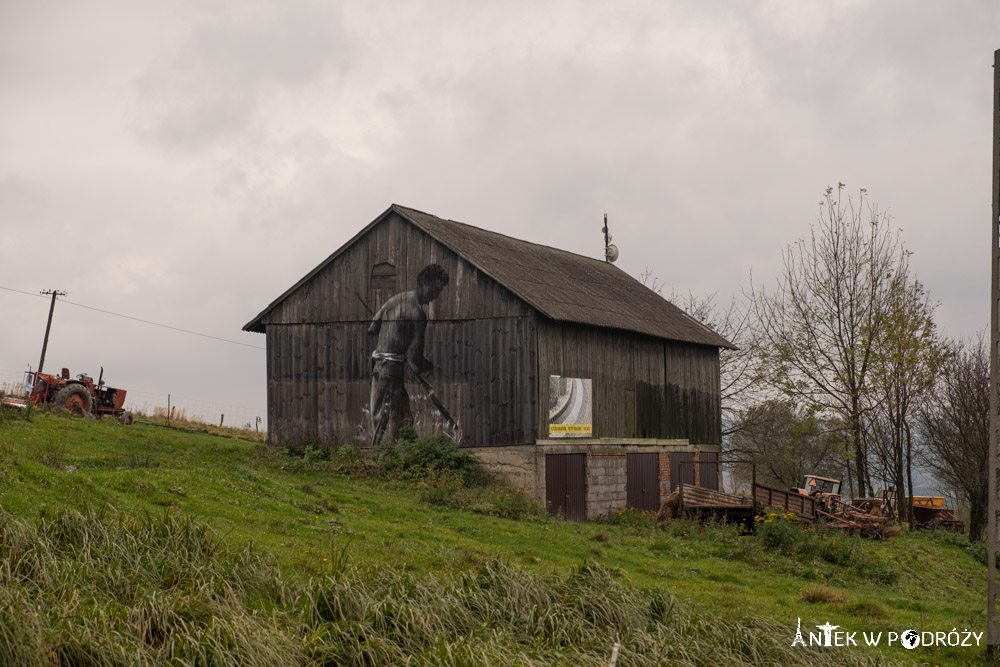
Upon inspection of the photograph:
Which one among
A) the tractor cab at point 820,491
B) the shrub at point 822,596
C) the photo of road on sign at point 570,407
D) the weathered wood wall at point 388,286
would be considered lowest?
the shrub at point 822,596

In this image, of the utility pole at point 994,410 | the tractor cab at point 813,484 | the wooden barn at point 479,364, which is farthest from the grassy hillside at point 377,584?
the tractor cab at point 813,484

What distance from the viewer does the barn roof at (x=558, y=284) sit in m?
29.2

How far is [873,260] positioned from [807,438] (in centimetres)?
2019

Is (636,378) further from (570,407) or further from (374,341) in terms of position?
(374,341)

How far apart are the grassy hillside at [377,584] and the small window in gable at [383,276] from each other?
30.0 feet

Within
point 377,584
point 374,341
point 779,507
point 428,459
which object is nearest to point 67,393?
point 374,341

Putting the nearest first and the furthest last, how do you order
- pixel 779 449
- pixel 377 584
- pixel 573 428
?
pixel 377 584 < pixel 573 428 < pixel 779 449

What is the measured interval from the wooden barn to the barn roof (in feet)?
0.34

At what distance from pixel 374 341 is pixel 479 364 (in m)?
3.82

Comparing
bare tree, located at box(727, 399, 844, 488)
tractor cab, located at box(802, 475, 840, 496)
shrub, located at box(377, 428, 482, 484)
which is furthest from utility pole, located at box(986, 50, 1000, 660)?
bare tree, located at box(727, 399, 844, 488)

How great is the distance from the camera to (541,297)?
28984 mm

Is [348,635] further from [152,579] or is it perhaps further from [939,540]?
[939,540]

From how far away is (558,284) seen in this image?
107 feet

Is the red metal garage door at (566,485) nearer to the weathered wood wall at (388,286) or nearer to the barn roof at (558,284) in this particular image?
the barn roof at (558,284)
